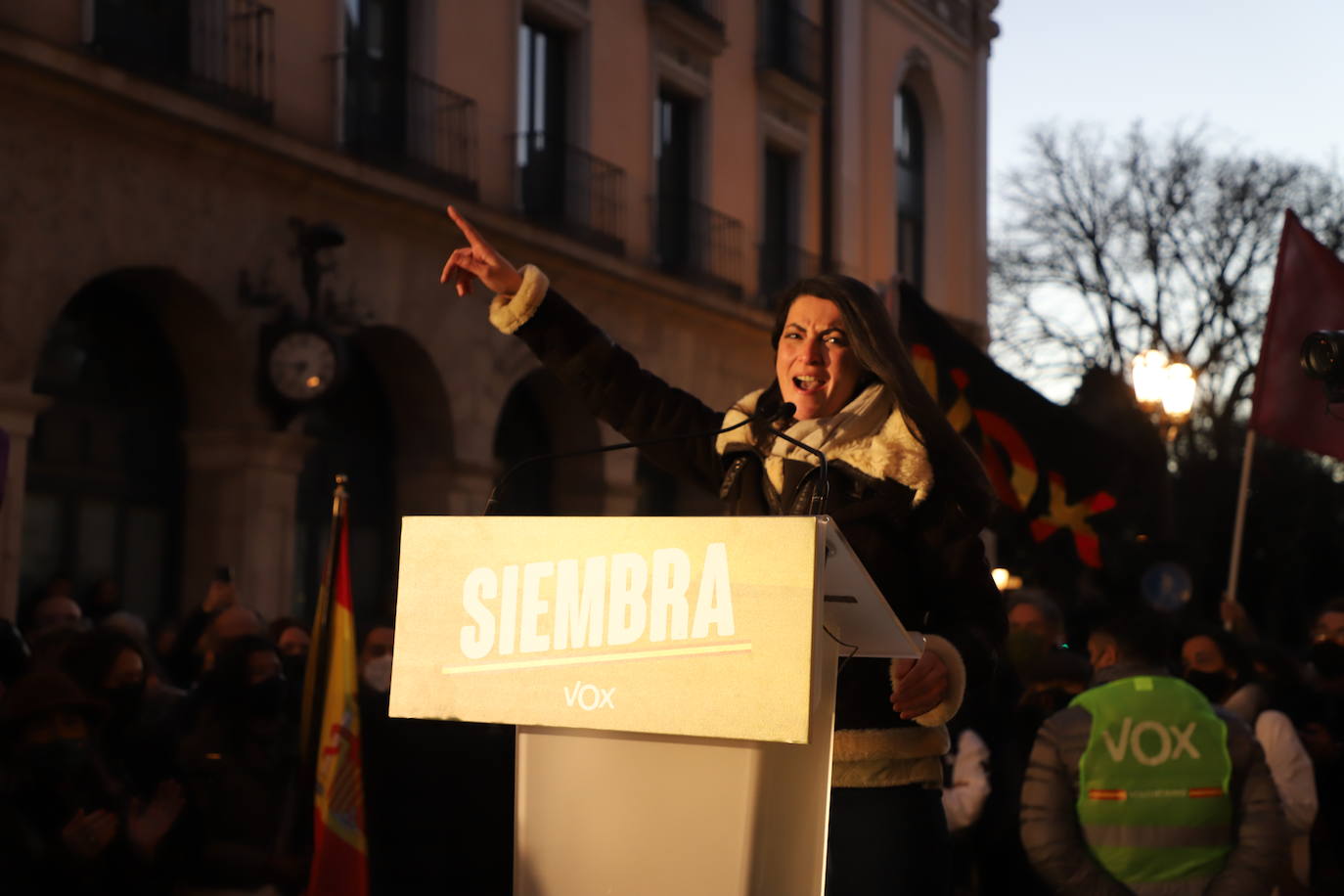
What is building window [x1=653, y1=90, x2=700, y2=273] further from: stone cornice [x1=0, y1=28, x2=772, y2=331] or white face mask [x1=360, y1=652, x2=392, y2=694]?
white face mask [x1=360, y1=652, x2=392, y2=694]

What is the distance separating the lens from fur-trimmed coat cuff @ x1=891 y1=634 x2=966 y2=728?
8.85 feet

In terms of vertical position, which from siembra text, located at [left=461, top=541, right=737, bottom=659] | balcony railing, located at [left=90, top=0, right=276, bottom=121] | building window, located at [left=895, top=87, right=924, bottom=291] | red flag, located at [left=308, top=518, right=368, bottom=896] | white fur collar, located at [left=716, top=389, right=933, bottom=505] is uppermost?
building window, located at [left=895, top=87, right=924, bottom=291]

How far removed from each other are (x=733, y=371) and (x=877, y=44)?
6028 millimetres

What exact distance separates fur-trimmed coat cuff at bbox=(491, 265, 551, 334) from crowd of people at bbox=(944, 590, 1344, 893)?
2087 mm

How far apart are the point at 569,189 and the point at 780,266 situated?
4.62 m

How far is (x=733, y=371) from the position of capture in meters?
19.2

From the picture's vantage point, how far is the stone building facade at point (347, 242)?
455 inches

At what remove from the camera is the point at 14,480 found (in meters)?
10.8

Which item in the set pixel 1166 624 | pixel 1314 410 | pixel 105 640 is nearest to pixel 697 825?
pixel 1166 624

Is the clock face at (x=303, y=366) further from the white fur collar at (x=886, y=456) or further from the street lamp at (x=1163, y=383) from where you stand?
the white fur collar at (x=886, y=456)

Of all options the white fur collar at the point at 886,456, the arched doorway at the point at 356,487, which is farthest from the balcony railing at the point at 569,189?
the white fur collar at the point at 886,456

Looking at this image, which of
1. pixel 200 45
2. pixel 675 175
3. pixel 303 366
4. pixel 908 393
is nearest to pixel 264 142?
pixel 200 45

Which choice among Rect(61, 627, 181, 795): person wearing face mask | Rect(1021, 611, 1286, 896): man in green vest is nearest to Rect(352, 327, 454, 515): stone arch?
Rect(61, 627, 181, 795): person wearing face mask

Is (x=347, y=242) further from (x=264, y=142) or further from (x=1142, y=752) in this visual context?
(x=1142, y=752)
